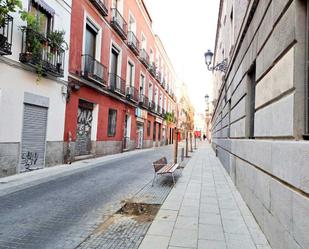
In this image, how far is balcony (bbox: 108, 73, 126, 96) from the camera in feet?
57.0

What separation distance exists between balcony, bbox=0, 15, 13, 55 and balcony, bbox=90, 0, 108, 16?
670 centimetres

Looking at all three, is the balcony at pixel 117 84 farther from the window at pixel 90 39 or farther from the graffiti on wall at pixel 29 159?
the graffiti on wall at pixel 29 159

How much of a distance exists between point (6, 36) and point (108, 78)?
8.73m

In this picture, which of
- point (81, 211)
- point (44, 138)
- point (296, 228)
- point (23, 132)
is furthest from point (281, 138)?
point (44, 138)

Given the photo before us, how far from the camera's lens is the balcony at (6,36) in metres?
8.01

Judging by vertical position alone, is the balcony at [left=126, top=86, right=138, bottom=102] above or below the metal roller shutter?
above

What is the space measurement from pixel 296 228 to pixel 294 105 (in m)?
1.27

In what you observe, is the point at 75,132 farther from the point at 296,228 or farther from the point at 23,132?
the point at 296,228

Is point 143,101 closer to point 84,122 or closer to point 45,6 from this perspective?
point 84,122

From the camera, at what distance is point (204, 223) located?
472 cm

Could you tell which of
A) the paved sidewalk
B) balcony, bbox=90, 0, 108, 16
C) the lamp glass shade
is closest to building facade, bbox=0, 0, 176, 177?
balcony, bbox=90, 0, 108, 16

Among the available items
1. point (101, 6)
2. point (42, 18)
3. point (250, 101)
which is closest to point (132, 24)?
point (101, 6)

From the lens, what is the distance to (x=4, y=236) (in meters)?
4.02

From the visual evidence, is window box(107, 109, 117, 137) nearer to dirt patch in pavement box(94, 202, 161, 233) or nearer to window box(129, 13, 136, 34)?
window box(129, 13, 136, 34)
